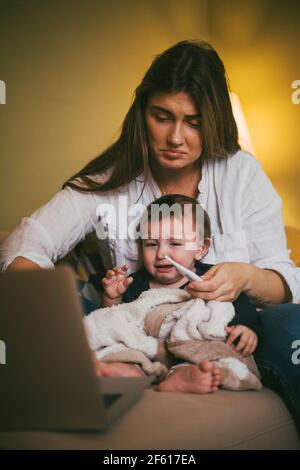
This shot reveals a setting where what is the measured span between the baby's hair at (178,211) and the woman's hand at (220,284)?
231 millimetres

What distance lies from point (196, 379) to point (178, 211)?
0.51 meters

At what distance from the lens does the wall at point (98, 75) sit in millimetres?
1882

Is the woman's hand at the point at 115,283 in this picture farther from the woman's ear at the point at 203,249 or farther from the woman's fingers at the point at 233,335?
the woman's fingers at the point at 233,335

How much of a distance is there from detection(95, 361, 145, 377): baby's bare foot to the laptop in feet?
A: 0.60

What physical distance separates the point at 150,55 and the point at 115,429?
1.92 meters

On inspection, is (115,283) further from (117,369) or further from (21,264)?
(117,369)

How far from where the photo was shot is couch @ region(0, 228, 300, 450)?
68cm

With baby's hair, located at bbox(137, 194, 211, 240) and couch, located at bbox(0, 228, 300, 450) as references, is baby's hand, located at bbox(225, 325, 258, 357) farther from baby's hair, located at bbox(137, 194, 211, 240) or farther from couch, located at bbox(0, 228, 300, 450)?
baby's hair, located at bbox(137, 194, 211, 240)

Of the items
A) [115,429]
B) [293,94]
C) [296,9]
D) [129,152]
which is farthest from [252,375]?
[296,9]

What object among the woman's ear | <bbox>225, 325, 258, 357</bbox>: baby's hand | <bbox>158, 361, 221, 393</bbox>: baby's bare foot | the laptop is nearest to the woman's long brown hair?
the woman's ear

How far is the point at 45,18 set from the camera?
190cm

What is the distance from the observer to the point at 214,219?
138 cm

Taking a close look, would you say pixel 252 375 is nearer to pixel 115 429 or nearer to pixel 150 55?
pixel 115 429

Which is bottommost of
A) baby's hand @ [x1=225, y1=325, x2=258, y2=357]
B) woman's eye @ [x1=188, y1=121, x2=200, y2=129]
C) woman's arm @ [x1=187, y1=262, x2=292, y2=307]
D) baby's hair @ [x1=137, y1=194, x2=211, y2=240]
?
baby's hand @ [x1=225, y1=325, x2=258, y2=357]
